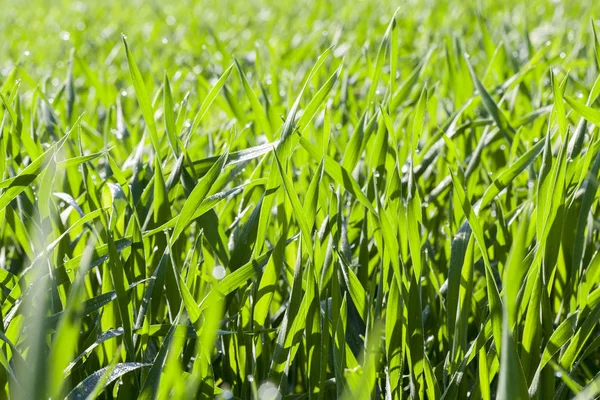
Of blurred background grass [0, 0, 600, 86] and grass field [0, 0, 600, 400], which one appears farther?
blurred background grass [0, 0, 600, 86]

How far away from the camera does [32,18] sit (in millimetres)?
3811

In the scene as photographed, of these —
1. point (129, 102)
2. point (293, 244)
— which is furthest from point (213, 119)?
point (293, 244)

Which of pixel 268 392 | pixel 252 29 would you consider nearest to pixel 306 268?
pixel 268 392

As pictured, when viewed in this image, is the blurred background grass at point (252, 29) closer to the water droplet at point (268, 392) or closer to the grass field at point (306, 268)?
the grass field at point (306, 268)

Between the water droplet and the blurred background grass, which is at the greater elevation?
the blurred background grass

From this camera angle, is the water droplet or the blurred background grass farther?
the blurred background grass

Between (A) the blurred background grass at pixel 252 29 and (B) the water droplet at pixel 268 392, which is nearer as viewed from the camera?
(B) the water droplet at pixel 268 392

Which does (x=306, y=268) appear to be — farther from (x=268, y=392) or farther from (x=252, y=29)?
(x=252, y=29)

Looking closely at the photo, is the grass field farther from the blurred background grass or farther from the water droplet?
the blurred background grass

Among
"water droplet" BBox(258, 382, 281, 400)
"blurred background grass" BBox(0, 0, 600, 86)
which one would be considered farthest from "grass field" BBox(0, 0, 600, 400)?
"blurred background grass" BBox(0, 0, 600, 86)

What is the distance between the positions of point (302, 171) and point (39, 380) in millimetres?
601

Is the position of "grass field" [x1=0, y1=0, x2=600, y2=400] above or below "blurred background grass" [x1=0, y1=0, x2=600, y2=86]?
below

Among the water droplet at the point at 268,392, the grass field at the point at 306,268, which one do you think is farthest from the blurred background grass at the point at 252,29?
the water droplet at the point at 268,392

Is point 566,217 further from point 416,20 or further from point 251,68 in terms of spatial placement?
point 416,20
